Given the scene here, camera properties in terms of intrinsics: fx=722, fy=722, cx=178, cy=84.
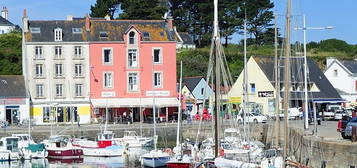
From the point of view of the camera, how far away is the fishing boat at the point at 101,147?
53000 millimetres

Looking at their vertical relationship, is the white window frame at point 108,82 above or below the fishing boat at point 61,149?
above

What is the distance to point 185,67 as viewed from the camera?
9862cm

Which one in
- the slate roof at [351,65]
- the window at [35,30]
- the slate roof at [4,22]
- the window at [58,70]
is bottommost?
the window at [58,70]

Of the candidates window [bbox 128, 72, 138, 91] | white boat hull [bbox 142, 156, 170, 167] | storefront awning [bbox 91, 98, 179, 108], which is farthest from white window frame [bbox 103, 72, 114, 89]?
white boat hull [bbox 142, 156, 170, 167]

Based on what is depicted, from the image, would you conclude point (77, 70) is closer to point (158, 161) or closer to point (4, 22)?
point (158, 161)

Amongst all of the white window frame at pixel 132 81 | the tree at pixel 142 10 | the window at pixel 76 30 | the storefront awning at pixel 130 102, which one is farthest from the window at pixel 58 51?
the tree at pixel 142 10

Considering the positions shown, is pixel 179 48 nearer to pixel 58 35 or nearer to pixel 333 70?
pixel 333 70

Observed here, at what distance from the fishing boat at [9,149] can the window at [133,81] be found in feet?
85.1

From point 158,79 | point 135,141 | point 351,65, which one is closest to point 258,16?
point 351,65

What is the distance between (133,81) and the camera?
7694 cm

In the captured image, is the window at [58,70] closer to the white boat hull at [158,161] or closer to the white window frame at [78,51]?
the white window frame at [78,51]

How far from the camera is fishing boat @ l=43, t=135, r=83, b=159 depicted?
171 ft

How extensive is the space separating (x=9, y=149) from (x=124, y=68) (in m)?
26.4

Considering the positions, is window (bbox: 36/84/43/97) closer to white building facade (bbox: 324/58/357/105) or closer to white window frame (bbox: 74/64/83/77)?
white window frame (bbox: 74/64/83/77)
